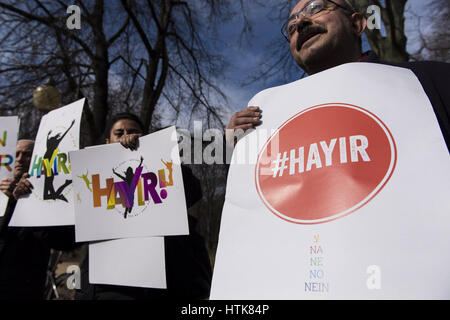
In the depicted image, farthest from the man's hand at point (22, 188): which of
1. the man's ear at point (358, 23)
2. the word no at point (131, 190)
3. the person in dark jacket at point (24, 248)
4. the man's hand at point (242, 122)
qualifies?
the man's ear at point (358, 23)

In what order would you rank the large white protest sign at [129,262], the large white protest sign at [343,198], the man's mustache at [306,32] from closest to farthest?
1. the large white protest sign at [343,198]
2. the man's mustache at [306,32]
3. the large white protest sign at [129,262]

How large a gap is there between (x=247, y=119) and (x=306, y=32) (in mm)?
458

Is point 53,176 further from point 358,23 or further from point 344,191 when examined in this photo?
point 358,23

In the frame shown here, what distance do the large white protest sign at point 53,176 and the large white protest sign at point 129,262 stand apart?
30 centimetres

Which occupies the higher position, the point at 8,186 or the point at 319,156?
the point at 8,186

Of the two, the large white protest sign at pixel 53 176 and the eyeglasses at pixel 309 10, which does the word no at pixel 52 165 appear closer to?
the large white protest sign at pixel 53 176

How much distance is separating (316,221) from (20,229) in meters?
1.91

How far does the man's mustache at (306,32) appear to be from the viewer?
119 centimetres

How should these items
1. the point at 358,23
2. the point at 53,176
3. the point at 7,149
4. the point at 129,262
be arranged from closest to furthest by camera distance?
the point at 358,23 → the point at 129,262 → the point at 53,176 → the point at 7,149

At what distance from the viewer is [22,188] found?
1867mm

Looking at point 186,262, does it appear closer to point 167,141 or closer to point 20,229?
point 167,141

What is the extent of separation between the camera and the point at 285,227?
0.79 meters

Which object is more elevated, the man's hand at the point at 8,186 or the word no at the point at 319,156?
the man's hand at the point at 8,186

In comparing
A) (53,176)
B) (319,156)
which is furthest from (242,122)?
(53,176)
